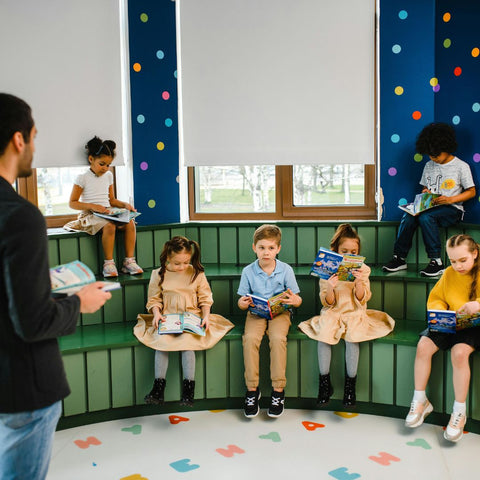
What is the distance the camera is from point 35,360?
150 cm

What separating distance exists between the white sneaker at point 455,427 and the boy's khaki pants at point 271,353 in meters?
0.85

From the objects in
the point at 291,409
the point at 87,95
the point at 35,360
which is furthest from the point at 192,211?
the point at 35,360

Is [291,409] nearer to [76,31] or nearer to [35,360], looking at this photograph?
[35,360]

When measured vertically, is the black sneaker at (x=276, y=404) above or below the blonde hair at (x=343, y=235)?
below

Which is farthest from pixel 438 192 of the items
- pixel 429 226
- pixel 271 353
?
pixel 271 353

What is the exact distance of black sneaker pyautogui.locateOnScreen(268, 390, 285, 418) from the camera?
3.28m

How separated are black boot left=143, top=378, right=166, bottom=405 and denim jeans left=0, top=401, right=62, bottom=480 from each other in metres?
1.73

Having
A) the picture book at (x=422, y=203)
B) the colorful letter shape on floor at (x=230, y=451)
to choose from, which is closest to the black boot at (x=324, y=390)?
the colorful letter shape on floor at (x=230, y=451)

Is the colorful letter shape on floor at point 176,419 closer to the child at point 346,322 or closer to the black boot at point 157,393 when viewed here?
the black boot at point 157,393

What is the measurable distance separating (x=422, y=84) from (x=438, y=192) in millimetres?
766

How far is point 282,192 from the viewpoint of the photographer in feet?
15.0

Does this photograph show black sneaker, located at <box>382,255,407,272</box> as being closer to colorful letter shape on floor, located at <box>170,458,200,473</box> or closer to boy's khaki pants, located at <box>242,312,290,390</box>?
boy's khaki pants, located at <box>242,312,290,390</box>

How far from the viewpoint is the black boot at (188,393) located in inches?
129

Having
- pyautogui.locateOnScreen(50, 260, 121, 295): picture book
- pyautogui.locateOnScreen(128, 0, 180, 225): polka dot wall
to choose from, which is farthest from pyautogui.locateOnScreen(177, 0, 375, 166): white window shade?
pyautogui.locateOnScreen(50, 260, 121, 295): picture book
